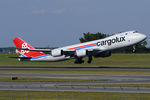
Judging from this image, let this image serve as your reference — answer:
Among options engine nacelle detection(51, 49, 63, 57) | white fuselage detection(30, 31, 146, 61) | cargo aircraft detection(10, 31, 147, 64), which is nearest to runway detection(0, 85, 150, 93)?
white fuselage detection(30, 31, 146, 61)

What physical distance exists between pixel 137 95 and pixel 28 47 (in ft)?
171

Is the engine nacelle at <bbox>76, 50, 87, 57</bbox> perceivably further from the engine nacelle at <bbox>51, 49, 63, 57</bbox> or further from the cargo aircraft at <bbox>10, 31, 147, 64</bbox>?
the engine nacelle at <bbox>51, 49, 63, 57</bbox>

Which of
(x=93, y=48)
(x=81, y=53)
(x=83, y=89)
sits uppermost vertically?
(x=93, y=48)

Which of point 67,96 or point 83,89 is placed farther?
point 83,89

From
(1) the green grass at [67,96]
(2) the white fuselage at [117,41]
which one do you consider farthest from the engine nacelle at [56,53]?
(1) the green grass at [67,96]

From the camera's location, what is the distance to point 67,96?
3316cm

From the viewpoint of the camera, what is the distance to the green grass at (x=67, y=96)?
3184cm

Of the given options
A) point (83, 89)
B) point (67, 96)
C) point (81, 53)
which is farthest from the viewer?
point (81, 53)

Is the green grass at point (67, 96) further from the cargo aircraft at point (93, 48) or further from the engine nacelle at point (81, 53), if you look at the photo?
the engine nacelle at point (81, 53)

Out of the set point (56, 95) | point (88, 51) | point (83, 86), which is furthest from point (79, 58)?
point (56, 95)

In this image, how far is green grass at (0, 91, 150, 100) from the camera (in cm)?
3184

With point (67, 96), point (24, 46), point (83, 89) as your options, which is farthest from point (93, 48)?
point (67, 96)

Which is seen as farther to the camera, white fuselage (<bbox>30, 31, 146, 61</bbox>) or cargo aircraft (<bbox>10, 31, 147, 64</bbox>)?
cargo aircraft (<bbox>10, 31, 147, 64</bbox>)

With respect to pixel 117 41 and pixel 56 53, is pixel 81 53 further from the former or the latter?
pixel 117 41
